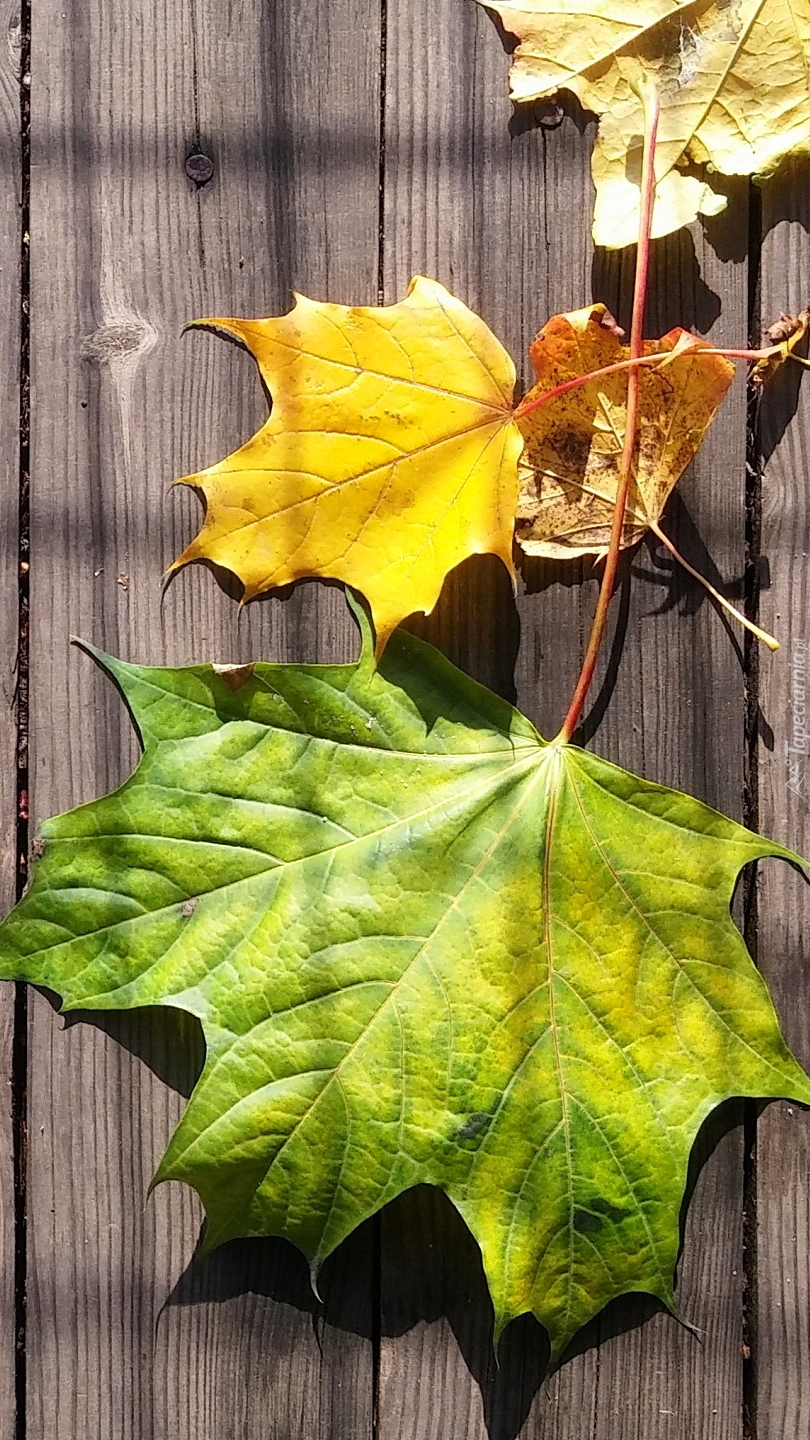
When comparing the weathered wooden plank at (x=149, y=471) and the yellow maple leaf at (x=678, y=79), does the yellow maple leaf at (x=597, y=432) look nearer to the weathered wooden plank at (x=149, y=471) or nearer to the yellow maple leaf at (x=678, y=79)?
the yellow maple leaf at (x=678, y=79)

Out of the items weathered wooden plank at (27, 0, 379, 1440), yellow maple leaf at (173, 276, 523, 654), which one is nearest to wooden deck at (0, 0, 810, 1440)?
weathered wooden plank at (27, 0, 379, 1440)

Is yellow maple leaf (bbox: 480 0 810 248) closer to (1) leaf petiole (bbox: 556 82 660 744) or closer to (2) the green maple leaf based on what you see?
(1) leaf petiole (bbox: 556 82 660 744)

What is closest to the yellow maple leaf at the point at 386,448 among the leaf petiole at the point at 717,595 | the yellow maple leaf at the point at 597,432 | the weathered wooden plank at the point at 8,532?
the yellow maple leaf at the point at 597,432

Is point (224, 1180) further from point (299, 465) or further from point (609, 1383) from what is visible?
point (299, 465)

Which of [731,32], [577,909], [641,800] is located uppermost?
[731,32]

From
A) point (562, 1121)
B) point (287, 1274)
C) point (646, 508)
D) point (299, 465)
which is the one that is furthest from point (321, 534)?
point (287, 1274)

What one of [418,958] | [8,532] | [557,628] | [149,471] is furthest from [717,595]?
[8,532]

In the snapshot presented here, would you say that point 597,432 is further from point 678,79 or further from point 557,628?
point 678,79
